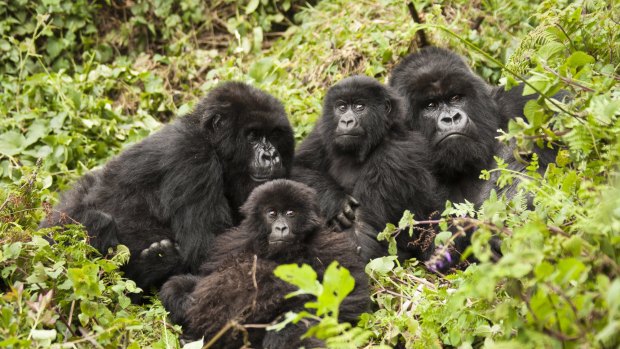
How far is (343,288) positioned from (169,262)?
236 centimetres

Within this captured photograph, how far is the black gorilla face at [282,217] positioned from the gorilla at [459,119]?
1.23 m

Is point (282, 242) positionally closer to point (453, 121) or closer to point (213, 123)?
point (213, 123)

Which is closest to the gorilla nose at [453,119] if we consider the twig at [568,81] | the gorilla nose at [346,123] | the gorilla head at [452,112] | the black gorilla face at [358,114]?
the gorilla head at [452,112]

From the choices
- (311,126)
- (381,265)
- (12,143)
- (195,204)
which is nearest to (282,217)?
(381,265)

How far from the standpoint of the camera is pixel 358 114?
523 centimetres

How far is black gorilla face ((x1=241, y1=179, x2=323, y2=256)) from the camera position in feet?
14.0

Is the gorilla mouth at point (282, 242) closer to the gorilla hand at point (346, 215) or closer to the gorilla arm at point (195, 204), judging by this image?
the gorilla arm at point (195, 204)

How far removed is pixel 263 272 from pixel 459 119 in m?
1.87

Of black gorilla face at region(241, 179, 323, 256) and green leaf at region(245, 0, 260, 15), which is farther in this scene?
green leaf at region(245, 0, 260, 15)

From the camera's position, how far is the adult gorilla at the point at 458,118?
5.24m

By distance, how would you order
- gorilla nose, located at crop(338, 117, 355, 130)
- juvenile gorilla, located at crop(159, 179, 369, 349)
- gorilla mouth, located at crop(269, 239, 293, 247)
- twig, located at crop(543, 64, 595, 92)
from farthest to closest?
gorilla nose, located at crop(338, 117, 355, 130) → gorilla mouth, located at crop(269, 239, 293, 247) → juvenile gorilla, located at crop(159, 179, 369, 349) → twig, located at crop(543, 64, 595, 92)

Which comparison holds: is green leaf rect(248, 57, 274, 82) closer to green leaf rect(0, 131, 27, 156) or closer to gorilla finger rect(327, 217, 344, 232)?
green leaf rect(0, 131, 27, 156)

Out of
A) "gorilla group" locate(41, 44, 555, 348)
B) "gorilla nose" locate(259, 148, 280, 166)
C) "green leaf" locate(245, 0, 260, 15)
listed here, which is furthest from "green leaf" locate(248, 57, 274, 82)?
"gorilla nose" locate(259, 148, 280, 166)

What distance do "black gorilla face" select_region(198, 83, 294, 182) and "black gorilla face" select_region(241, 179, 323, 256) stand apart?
591mm
